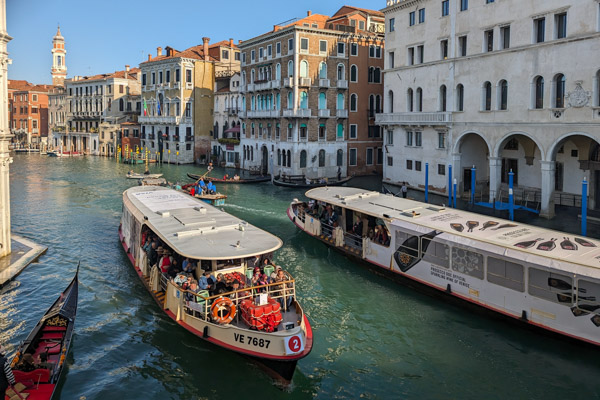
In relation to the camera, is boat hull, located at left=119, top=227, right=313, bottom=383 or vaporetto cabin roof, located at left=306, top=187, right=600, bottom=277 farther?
vaporetto cabin roof, located at left=306, top=187, right=600, bottom=277

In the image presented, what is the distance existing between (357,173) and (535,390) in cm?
3202

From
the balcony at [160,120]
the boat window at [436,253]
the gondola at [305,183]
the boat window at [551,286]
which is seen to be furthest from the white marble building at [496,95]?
the balcony at [160,120]

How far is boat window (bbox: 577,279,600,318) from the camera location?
11.3m

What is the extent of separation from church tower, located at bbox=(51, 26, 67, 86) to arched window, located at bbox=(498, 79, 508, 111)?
84.7 meters

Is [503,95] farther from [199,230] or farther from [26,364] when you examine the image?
[26,364]

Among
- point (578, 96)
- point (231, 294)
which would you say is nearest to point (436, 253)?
point (231, 294)

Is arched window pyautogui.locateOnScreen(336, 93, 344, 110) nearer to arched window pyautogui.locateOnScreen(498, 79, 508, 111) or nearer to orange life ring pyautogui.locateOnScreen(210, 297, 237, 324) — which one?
arched window pyautogui.locateOnScreen(498, 79, 508, 111)

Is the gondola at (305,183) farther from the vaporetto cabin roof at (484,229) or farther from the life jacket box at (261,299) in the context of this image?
the life jacket box at (261,299)

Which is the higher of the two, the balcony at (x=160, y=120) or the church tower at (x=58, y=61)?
the church tower at (x=58, y=61)

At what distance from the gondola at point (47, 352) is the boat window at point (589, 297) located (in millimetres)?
10592

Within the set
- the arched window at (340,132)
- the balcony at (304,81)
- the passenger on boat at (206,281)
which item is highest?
the balcony at (304,81)

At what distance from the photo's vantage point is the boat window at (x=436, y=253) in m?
14.6

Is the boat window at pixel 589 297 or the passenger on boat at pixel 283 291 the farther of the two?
the passenger on boat at pixel 283 291

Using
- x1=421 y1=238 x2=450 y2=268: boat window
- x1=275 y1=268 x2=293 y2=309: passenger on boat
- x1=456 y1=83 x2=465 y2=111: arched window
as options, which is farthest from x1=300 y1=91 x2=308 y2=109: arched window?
x1=275 y1=268 x2=293 y2=309: passenger on boat
